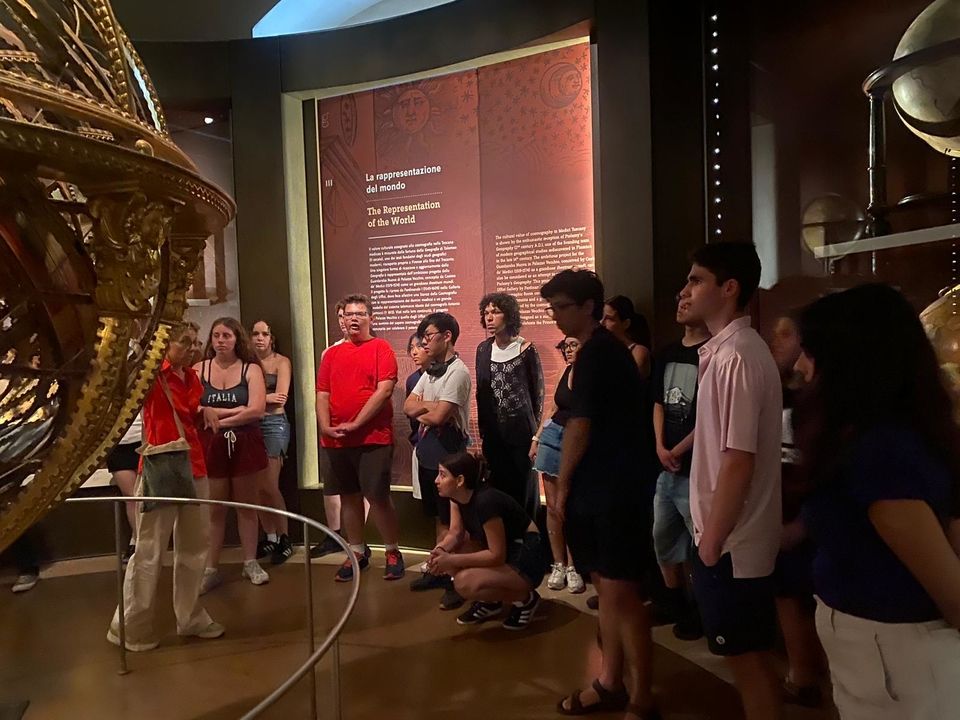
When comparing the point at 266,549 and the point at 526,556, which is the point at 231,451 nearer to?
the point at 266,549

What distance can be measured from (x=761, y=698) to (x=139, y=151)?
2.10 metres

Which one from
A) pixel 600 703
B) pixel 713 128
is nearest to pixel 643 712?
pixel 600 703

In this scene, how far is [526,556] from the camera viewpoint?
355cm

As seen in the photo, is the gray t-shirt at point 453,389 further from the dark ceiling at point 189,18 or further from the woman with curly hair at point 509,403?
the dark ceiling at point 189,18

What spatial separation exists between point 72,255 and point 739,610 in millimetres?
1876

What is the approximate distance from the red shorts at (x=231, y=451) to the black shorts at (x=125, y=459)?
0.44 m

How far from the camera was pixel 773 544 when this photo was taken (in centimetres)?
207

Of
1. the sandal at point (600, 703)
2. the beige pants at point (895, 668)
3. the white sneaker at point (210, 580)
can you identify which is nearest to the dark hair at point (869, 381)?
the beige pants at point (895, 668)

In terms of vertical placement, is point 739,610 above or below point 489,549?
above

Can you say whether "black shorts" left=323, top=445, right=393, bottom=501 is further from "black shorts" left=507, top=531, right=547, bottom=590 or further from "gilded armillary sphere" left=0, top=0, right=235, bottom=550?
"gilded armillary sphere" left=0, top=0, right=235, bottom=550

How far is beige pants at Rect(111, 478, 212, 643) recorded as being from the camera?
3205mm

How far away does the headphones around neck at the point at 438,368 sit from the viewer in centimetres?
437

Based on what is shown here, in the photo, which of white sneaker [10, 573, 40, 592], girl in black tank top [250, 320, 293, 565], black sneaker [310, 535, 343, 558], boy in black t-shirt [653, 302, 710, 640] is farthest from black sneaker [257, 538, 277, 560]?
boy in black t-shirt [653, 302, 710, 640]

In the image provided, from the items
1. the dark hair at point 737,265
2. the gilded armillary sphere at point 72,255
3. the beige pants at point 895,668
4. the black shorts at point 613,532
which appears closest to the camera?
the gilded armillary sphere at point 72,255
